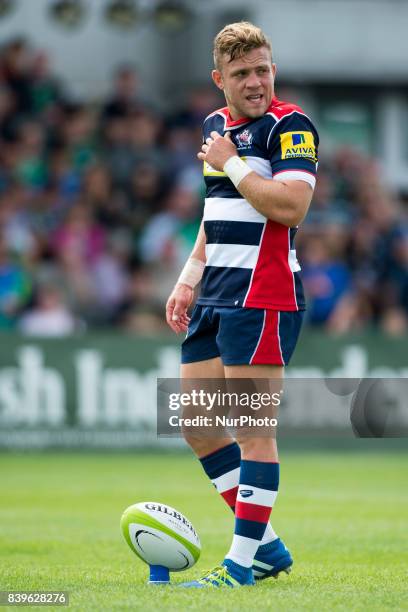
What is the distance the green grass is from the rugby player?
1.36ft

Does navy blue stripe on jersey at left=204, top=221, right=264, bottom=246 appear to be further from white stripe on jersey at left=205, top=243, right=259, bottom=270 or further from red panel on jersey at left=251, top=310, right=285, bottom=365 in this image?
red panel on jersey at left=251, top=310, right=285, bottom=365

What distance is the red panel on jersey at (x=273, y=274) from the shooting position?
5.86m

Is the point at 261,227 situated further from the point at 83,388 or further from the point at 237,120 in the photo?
the point at 83,388

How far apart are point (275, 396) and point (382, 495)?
513cm

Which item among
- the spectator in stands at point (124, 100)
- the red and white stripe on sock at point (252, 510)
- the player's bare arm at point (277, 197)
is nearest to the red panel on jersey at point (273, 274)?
the player's bare arm at point (277, 197)

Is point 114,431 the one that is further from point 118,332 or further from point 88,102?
point 88,102

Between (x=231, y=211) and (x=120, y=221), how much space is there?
9.80m

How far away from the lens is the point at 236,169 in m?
5.80

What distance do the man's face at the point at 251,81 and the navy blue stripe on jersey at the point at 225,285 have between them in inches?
28.4

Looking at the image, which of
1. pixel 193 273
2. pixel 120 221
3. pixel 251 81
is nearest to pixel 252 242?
pixel 193 273

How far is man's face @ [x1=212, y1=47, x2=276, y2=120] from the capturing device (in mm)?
5828

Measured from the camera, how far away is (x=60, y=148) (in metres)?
16.3

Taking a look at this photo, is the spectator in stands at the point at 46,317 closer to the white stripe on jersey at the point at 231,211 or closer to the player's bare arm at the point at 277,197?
the white stripe on jersey at the point at 231,211

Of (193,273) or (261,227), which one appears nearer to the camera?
(261,227)
